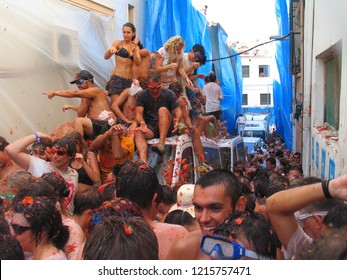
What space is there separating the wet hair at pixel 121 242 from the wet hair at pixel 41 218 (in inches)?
25.3

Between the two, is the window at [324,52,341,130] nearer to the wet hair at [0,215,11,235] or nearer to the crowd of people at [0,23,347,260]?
the crowd of people at [0,23,347,260]

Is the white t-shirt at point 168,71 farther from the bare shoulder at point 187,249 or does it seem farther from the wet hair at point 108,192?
the bare shoulder at point 187,249

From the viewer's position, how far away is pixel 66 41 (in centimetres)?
861

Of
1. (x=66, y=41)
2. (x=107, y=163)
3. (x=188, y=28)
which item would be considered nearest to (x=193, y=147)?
(x=107, y=163)

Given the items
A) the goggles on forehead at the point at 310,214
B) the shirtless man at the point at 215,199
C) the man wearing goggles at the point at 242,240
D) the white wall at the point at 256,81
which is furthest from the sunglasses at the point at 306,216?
the white wall at the point at 256,81

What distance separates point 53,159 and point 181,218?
4.76ft

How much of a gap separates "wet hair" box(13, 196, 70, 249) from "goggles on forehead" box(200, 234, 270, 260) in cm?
99

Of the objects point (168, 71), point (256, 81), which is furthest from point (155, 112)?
point (256, 81)

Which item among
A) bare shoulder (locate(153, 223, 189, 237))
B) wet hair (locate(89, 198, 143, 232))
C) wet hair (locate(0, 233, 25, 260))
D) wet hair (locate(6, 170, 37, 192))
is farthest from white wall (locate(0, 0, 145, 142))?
wet hair (locate(0, 233, 25, 260))

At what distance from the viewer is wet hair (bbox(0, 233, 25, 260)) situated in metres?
2.07
